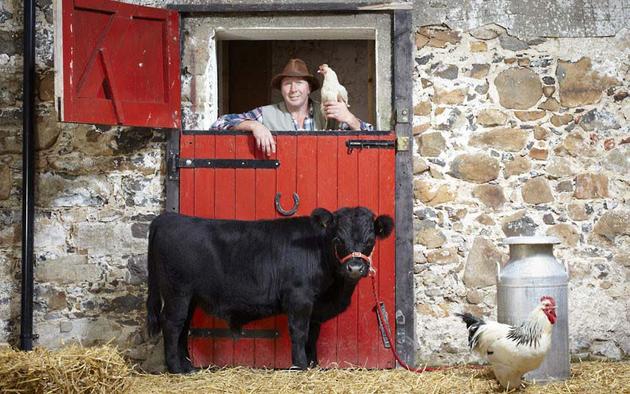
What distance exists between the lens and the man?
19.6 feet

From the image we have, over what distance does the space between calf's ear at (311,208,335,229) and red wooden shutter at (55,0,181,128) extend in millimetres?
1383

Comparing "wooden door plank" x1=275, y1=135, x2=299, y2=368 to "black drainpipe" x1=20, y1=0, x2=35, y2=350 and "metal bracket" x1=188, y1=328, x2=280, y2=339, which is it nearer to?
"metal bracket" x1=188, y1=328, x2=280, y2=339

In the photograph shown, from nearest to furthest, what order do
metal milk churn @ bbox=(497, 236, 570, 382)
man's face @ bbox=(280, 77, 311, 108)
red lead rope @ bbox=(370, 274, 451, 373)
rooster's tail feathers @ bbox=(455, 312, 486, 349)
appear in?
rooster's tail feathers @ bbox=(455, 312, 486, 349) → metal milk churn @ bbox=(497, 236, 570, 382) → red lead rope @ bbox=(370, 274, 451, 373) → man's face @ bbox=(280, 77, 311, 108)

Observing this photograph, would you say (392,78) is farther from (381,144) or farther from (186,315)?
(186,315)

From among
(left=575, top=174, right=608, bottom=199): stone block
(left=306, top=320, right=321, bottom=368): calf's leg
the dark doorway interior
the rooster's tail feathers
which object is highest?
the dark doorway interior

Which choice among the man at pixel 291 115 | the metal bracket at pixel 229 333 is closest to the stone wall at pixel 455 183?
the metal bracket at pixel 229 333

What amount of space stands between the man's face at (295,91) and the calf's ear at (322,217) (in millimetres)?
1372

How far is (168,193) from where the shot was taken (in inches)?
237

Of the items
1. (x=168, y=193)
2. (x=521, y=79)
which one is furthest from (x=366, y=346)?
(x=521, y=79)

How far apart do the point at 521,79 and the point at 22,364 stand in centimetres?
395

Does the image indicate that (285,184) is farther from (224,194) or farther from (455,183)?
(455,183)

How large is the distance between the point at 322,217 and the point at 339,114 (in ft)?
3.65

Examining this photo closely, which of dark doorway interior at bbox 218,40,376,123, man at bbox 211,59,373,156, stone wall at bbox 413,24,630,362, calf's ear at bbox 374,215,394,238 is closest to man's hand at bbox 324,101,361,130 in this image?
man at bbox 211,59,373,156

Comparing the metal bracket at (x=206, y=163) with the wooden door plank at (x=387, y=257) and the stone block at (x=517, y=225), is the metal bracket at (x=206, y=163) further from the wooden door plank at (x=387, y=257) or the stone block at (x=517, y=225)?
the stone block at (x=517, y=225)
